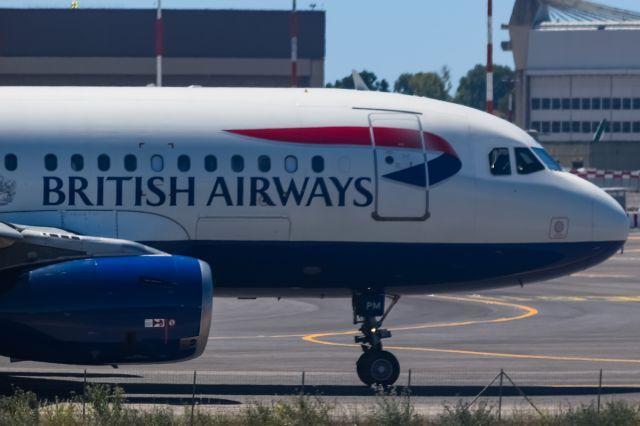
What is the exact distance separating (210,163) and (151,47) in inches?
2663

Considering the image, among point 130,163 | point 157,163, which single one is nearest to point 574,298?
point 157,163

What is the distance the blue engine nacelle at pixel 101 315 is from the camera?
23.0m

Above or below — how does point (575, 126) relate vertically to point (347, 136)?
above

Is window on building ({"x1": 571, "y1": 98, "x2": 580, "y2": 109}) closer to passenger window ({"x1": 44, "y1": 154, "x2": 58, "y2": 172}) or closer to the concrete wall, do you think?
the concrete wall

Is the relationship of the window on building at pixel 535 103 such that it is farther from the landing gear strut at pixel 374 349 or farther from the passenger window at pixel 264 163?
the passenger window at pixel 264 163

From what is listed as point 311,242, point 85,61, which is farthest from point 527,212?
point 85,61

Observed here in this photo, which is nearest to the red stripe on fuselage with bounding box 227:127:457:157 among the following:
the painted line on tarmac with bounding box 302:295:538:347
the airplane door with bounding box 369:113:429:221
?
the airplane door with bounding box 369:113:429:221

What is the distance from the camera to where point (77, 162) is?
25.4 meters

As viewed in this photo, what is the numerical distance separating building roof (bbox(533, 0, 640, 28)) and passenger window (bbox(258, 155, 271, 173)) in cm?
11555

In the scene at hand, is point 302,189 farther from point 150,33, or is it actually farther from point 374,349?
point 150,33

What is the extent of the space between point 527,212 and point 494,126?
184cm

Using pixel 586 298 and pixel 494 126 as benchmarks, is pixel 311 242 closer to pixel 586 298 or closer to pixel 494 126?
pixel 494 126

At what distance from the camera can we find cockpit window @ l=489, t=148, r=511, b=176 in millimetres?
26859

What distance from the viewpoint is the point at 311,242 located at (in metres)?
26.1
